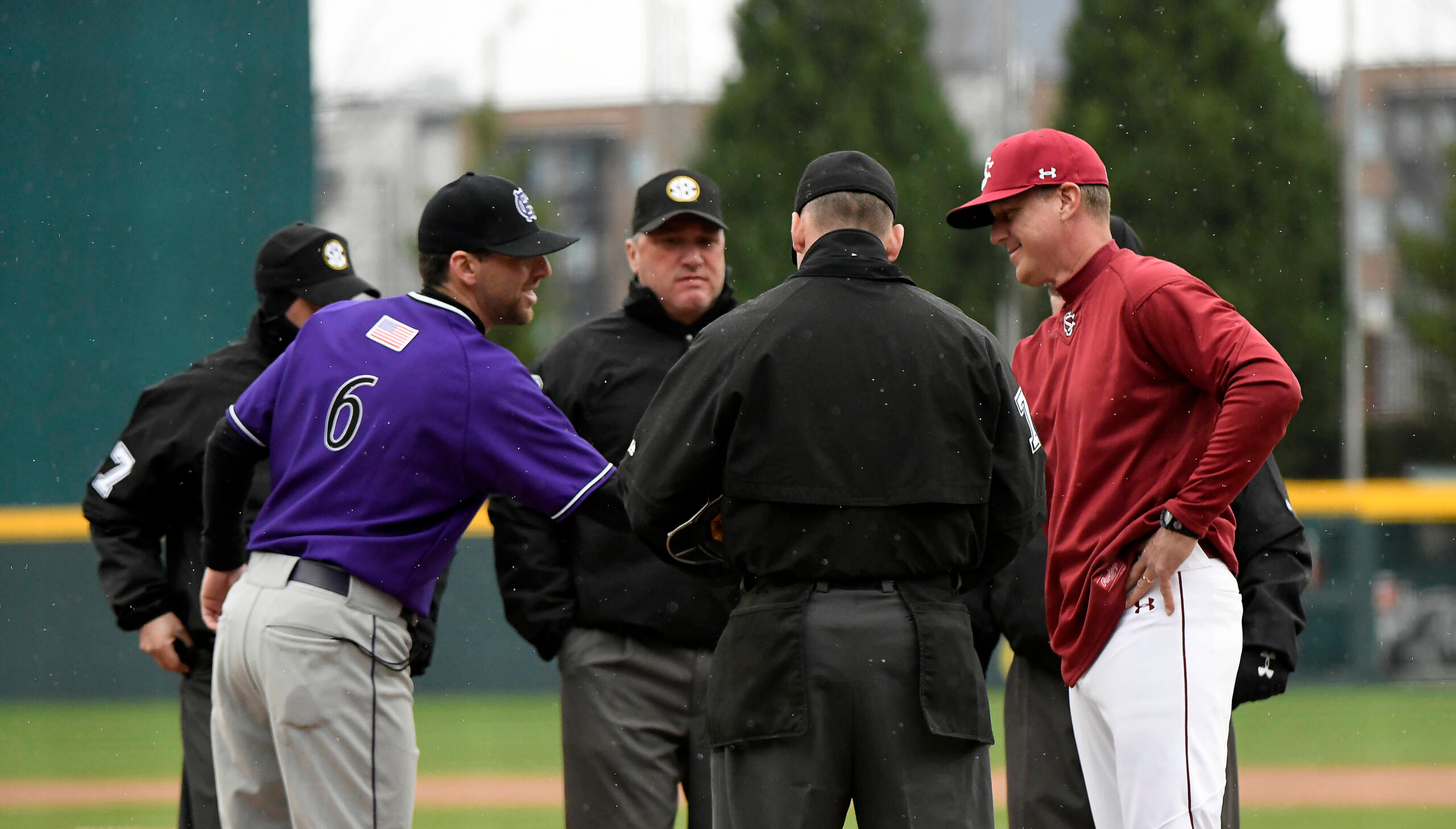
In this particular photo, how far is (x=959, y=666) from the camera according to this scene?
9.56 feet

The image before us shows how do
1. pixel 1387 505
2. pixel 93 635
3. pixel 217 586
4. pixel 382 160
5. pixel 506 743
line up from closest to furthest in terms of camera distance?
pixel 217 586 → pixel 506 743 → pixel 93 635 → pixel 1387 505 → pixel 382 160

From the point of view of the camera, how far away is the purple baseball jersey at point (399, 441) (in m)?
3.28

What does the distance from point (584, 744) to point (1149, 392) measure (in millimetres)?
1839

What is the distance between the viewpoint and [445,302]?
139 inches

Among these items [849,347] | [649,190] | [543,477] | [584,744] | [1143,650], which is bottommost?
[584,744]

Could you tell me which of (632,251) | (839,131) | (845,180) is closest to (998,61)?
(839,131)

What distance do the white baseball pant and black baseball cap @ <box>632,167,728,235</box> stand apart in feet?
5.85

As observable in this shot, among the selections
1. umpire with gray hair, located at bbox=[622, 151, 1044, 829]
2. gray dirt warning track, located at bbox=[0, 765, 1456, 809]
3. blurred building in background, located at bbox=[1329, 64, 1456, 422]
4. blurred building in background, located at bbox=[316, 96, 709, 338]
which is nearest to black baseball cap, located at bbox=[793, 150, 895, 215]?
umpire with gray hair, located at bbox=[622, 151, 1044, 829]

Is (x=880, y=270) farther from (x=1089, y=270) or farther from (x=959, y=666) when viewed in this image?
(x=959, y=666)

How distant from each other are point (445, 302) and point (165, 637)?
1422 mm

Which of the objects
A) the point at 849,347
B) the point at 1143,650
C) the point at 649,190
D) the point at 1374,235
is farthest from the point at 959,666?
the point at 1374,235

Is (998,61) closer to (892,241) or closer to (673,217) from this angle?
(673,217)

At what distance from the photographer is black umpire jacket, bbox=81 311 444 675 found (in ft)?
13.5

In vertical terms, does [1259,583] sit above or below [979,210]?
below
